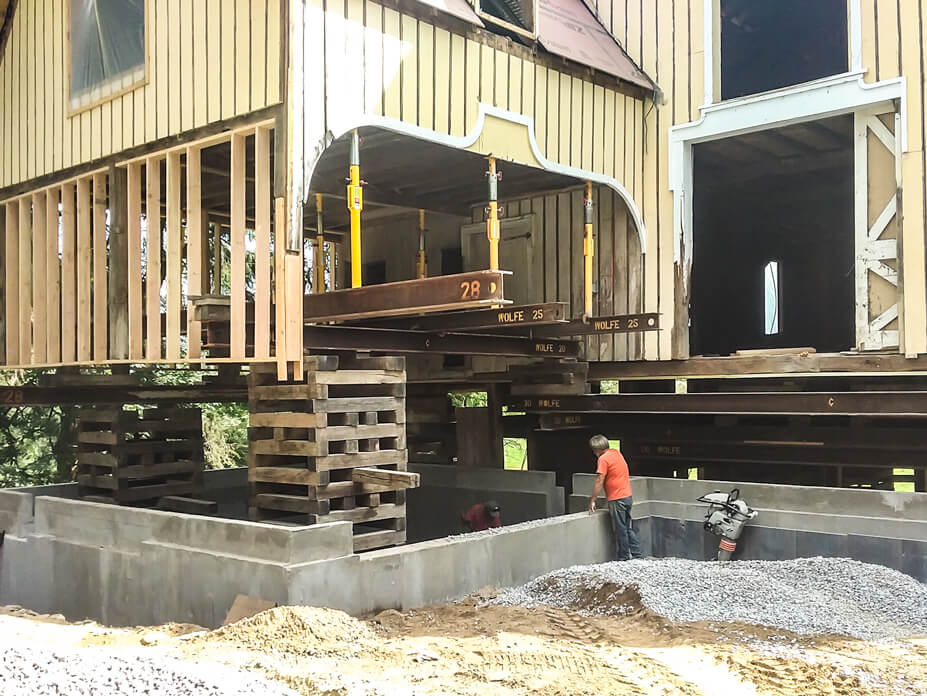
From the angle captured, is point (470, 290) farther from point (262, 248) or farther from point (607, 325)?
point (607, 325)

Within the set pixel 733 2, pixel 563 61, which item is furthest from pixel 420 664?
pixel 733 2

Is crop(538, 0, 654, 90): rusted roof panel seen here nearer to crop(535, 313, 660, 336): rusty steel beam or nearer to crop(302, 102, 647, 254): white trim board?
crop(302, 102, 647, 254): white trim board

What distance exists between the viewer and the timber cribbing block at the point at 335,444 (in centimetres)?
972

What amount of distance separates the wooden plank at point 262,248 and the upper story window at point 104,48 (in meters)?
2.70

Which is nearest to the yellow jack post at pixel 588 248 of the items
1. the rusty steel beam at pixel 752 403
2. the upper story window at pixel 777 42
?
the rusty steel beam at pixel 752 403

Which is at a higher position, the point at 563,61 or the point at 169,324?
the point at 563,61

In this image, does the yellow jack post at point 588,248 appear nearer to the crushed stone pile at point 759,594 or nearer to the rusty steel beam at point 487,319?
the rusty steel beam at point 487,319

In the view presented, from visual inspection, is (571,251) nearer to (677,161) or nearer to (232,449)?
(677,161)

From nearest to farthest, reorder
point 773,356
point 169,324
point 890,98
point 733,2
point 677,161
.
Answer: point 169,324
point 890,98
point 773,356
point 677,161
point 733,2

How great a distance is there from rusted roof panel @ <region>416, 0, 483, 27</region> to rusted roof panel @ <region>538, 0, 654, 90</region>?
128 cm

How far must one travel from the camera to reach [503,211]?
1557cm

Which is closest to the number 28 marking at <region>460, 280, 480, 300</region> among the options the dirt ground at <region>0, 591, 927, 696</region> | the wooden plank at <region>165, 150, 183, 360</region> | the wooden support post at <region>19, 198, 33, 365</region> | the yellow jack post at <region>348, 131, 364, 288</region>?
the yellow jack post at <region>348, 131, 364, 288</region>

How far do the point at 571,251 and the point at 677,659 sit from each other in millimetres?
7875

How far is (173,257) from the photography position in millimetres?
10812
